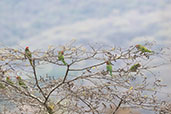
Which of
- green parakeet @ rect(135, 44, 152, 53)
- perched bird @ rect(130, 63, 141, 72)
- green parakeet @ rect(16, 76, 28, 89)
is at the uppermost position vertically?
green parakeet @ rect(135, 44, 152, 53)

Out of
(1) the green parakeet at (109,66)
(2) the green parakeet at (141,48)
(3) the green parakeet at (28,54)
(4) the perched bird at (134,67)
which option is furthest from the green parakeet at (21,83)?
(2) the green parakeet at (141,48)

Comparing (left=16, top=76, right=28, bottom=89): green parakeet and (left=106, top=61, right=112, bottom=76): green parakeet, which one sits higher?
(left=106, top=61, right=112, bottom=76): green parakeet

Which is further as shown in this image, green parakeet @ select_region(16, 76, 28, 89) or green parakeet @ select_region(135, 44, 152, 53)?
green parakeet @ select_region(16, 76, 28, 89)

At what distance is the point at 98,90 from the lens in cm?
450

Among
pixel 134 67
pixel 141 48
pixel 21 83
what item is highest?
pixel 141 48

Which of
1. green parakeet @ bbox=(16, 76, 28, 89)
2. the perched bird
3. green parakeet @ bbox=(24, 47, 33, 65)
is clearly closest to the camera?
green parakeet @ bbox=(24, 47, 33, 65)

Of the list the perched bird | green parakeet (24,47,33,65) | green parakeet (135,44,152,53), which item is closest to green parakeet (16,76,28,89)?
green parakeet (24,47,33,65)

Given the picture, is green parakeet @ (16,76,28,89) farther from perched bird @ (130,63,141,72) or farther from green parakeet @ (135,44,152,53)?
green parakeet @ (135,44,152,53)

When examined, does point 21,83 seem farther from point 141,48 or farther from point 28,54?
point 141,48

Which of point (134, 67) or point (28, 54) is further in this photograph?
point (134, 67)

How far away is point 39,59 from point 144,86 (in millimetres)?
2189

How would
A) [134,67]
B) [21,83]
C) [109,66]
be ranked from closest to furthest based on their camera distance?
[109,66] < [134,67] < [21,83]

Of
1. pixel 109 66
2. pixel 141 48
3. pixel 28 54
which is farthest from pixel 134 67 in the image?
pixel 28 54

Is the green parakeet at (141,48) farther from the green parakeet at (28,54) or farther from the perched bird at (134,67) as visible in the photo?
the green parakeet at (28,54)
